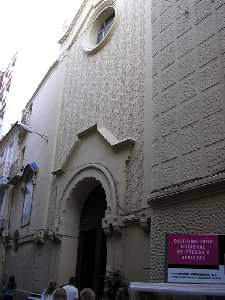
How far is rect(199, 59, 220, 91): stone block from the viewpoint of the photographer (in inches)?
260

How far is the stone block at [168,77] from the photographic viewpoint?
7.61 meters

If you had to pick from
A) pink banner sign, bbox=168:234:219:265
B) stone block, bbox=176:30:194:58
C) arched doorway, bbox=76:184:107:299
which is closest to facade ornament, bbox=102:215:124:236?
arched doorway, bbox=76:184:107:299

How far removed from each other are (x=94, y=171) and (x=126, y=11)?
4962 mm

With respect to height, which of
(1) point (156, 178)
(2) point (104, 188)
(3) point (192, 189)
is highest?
(2) point (104, 188)

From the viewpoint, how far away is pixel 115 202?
875 cm

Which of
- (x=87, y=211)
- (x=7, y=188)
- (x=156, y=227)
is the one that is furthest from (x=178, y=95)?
(x=7, y=188)

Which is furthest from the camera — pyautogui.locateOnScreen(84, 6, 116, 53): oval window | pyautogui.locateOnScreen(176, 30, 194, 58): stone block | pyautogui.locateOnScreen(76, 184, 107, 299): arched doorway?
pyautogui.locateOnScreen(84, 6, 116, 53): oval window

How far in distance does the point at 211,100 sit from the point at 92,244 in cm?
578

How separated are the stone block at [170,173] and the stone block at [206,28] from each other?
243 cm

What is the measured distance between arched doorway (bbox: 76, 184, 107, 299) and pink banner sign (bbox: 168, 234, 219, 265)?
5.13 meters

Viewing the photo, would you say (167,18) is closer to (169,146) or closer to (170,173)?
(169,146)

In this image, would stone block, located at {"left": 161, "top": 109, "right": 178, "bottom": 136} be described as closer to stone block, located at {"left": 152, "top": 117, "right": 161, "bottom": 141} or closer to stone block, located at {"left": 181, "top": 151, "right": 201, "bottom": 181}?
stone block, located at {"left": 152, "top": 117, "right": 161, "bottom": 141}

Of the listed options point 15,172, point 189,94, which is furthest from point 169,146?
point 15,172

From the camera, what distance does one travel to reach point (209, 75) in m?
6.74
